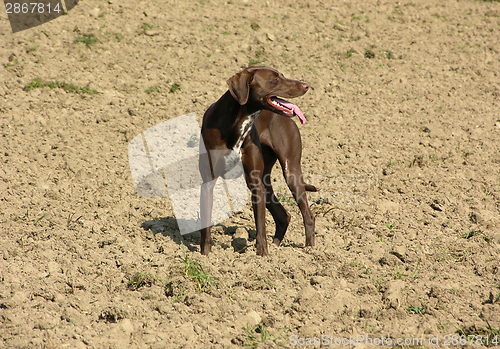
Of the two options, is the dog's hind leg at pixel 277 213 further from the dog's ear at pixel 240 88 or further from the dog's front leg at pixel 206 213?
the dog's ear at pixel 240 88

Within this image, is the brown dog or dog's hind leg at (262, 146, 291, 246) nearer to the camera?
the brown dog

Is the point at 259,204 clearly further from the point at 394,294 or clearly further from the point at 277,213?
the point at 394,294

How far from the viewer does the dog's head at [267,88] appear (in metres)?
4.54

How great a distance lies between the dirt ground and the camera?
12.4 feet

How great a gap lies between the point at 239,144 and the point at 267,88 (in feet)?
2.06

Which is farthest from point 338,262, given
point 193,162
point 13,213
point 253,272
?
point 13,213

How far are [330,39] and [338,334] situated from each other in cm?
720

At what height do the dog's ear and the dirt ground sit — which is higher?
the dog's ear

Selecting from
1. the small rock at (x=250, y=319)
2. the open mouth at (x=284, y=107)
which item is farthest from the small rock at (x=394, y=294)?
the open mouth at (x=284, y=107)

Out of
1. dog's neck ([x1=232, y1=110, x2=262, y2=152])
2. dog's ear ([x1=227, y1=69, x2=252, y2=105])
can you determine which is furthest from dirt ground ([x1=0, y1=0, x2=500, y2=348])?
dog's ear ([x1=227, y1=69, x2=252, y2=105])

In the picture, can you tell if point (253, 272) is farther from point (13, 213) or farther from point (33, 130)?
point (33, 130)

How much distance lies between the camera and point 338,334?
370 centimetres

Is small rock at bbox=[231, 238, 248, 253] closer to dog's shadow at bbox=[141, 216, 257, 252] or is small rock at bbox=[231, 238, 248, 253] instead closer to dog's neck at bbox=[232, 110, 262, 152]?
dog's shadow at bbox=[141, 216, 257, 252]

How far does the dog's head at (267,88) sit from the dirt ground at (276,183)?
152 centimetres
